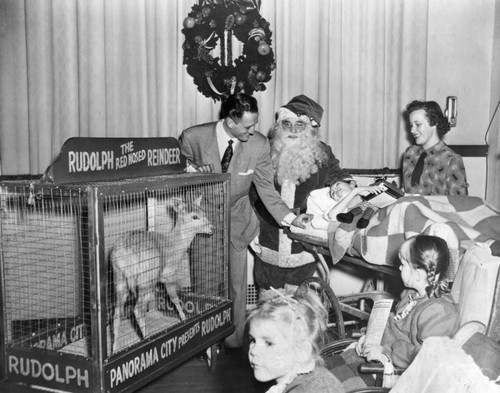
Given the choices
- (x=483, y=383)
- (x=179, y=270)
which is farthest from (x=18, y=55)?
(x=483, y=383)

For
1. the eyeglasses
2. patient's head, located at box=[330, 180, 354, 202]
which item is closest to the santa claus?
the eyeglasses

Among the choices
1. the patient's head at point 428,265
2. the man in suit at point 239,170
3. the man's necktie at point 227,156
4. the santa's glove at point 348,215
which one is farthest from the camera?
the man's necktie at point 227,156

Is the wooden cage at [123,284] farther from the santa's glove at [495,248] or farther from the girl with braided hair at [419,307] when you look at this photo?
the santa's glove at [495,248]

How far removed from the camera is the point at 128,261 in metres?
3.13

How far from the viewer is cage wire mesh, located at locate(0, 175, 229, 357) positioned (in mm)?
3062

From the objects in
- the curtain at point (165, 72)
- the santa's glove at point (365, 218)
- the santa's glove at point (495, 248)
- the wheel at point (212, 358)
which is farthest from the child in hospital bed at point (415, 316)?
the curtain at point (165, 72)

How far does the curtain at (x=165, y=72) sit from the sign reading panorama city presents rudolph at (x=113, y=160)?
1444 mm

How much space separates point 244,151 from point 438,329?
200 cm

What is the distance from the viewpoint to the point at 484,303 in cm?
242

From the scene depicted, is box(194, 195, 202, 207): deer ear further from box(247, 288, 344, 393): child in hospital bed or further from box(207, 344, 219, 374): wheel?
box(247, 288, 344, 393): child in hospital bed

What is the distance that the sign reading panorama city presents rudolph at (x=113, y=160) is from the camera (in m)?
2.74

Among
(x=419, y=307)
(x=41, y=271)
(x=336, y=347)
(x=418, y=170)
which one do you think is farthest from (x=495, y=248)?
(x=41, y=271)

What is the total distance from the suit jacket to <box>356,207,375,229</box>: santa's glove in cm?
60

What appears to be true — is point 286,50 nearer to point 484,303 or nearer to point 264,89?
point 264,89
